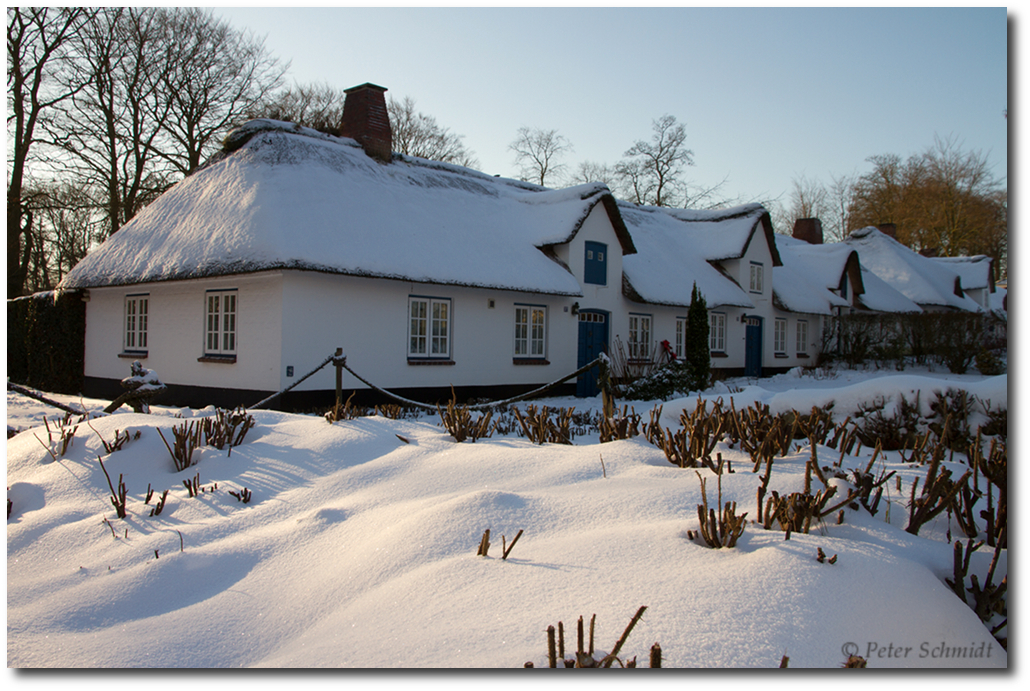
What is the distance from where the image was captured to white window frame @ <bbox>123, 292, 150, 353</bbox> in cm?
1524

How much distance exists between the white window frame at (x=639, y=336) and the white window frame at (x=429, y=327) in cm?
645

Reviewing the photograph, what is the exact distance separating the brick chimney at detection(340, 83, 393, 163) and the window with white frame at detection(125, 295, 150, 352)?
6.54 m

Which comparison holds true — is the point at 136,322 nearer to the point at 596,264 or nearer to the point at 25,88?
the point at 25,88

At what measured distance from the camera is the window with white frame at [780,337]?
84.1 ft

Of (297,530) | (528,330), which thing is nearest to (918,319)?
(528,330)

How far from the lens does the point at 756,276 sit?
24.6 meters

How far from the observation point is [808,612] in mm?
2678

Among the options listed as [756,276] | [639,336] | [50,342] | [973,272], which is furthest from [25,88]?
[973,272]

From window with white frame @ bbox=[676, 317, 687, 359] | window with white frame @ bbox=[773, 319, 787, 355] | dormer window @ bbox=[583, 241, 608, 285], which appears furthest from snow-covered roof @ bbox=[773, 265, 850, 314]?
dormer window @ bbox=[583, 241, 608, 285]

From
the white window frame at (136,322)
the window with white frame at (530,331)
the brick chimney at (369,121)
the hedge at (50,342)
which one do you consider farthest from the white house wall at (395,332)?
the hedge at (50,342)

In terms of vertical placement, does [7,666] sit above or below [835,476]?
below

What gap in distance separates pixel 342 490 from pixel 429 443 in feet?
3.58

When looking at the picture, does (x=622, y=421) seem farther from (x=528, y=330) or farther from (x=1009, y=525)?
(x=528, y=330)

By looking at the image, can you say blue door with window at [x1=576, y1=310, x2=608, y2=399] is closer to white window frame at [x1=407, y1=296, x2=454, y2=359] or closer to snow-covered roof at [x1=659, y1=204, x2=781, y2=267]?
white window frame at [x1=407, y1=296, x2=454, y2=359]
